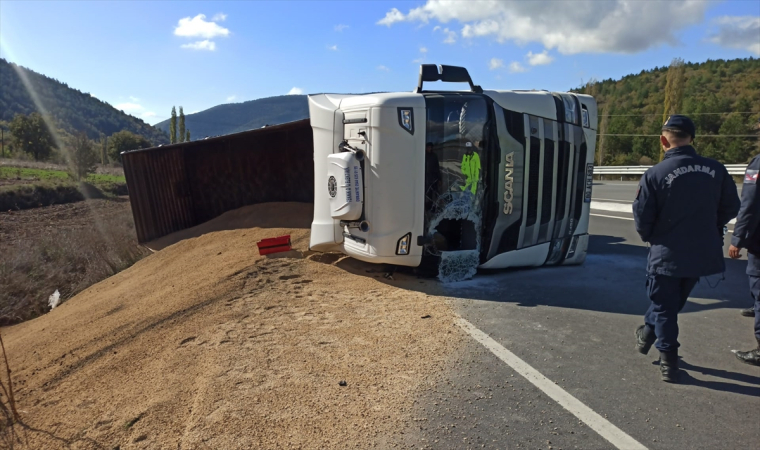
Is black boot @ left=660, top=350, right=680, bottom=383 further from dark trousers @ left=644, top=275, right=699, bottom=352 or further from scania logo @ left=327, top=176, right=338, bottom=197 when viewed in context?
scania logo @ left=327, top=176, right=338, bottom=197

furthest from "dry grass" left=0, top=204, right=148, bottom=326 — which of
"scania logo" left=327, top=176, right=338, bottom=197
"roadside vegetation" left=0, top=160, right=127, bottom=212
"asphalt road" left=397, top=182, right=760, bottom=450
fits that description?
"roadside vegetation" left=0, top=160, right=127, bottom=212

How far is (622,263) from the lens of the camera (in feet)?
24.2

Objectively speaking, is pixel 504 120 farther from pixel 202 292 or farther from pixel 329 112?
pixel 202 292

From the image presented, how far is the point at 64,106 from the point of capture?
112562mm

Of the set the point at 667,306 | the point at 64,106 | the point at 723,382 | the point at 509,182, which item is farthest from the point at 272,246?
the point at 64,106

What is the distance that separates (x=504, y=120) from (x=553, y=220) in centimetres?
168

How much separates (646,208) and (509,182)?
2.70 metres

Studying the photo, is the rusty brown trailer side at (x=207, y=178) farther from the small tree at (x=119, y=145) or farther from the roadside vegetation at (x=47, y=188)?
the small tree at (x=119, y=145)

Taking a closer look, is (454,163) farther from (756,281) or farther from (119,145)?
(119,145)

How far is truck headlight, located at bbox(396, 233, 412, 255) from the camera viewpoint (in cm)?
592

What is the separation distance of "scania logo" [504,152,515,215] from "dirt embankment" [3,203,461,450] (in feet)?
5.28

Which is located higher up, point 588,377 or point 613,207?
point 588,377

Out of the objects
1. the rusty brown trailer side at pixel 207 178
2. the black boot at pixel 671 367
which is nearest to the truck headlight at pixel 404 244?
the black boot at pixel 671 367

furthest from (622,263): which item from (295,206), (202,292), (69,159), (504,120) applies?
(69,159)
